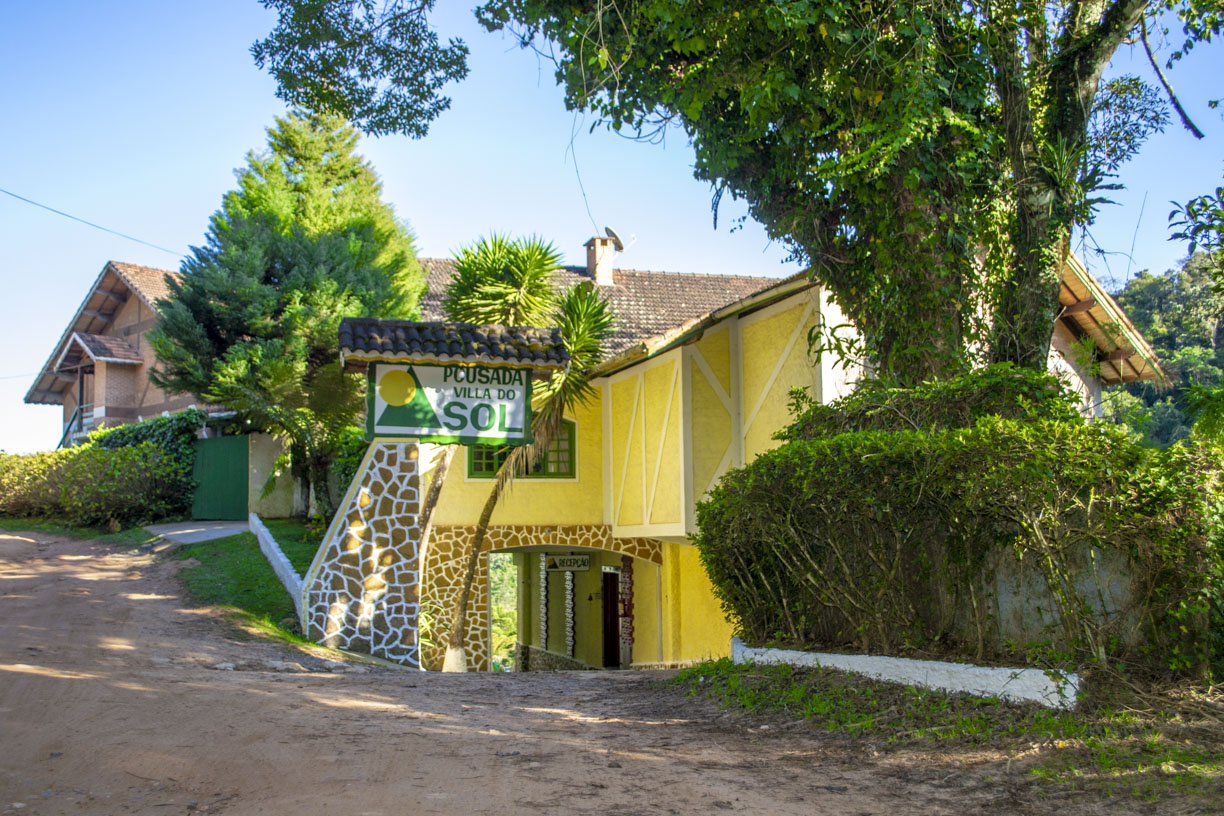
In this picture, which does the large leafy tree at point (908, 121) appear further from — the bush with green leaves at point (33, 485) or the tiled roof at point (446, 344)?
the bush with green leaves at point (33, 485)

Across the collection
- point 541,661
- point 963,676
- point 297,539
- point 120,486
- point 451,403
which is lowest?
point 541,661

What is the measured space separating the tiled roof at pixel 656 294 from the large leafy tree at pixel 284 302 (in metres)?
2.11

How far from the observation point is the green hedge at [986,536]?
5379 millimetres

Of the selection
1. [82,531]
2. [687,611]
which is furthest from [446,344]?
[82,531]

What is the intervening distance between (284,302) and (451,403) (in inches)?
366

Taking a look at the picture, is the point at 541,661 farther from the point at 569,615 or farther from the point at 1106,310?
the point at 1106,310

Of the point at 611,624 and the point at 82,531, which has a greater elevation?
the point at 82,531

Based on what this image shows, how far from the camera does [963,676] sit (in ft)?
19.7

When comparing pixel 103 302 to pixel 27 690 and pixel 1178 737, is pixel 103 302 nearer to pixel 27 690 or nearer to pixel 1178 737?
pixel 27 690

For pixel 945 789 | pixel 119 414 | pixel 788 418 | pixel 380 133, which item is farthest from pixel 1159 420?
pixel 119 414

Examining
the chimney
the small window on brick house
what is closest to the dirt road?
the small window on brick house

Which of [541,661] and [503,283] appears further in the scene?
[541,661]

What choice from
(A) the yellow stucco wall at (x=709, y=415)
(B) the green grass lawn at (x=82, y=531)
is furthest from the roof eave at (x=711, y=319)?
(B) the green grass lawn at (x=82, y=531)

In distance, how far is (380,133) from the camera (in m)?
12.0
